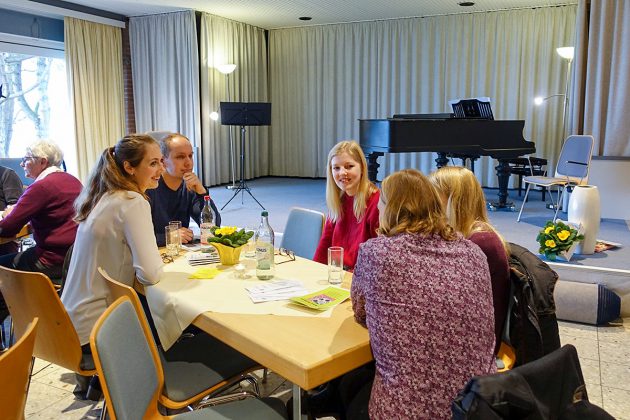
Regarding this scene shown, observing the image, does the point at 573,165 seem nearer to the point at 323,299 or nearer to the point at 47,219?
the point at 323,299

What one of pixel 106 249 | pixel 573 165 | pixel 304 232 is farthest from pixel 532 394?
pixel 573 165

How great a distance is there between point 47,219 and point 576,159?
5180 mm

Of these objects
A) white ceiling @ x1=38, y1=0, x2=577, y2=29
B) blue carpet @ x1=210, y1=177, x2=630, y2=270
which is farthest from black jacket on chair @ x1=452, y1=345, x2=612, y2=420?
white ceiling @ x1=38, y1=0, x2=577, y2=29

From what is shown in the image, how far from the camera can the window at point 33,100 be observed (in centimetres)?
735

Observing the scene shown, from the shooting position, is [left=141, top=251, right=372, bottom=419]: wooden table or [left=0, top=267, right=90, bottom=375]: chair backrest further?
[left=0, top=267, right=90, bottom=375]: chair backrest

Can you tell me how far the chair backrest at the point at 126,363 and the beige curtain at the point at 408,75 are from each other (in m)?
7.79

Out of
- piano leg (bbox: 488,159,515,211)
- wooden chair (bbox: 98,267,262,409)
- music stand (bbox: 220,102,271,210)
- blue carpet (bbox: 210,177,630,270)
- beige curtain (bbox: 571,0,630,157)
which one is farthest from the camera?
music stand (bbox: 220,102,271,210)

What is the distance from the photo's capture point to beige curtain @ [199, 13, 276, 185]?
8.75m

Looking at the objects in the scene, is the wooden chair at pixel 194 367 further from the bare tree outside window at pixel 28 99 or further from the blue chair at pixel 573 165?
the bare tree outside window at pixel 28 99

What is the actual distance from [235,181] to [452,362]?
8410 mm

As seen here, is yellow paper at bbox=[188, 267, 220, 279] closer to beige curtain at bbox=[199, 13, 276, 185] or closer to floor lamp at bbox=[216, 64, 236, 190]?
floor lamp at bbox=[216, 64, 236, 190]

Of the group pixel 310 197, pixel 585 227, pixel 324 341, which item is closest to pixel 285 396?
pixel 324 341

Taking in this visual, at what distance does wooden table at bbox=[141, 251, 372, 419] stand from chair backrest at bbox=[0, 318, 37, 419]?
0.58m

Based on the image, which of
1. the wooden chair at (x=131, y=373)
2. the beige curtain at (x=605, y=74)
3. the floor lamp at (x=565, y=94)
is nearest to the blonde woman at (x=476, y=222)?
the wooden chair at (x=131, y=373)
